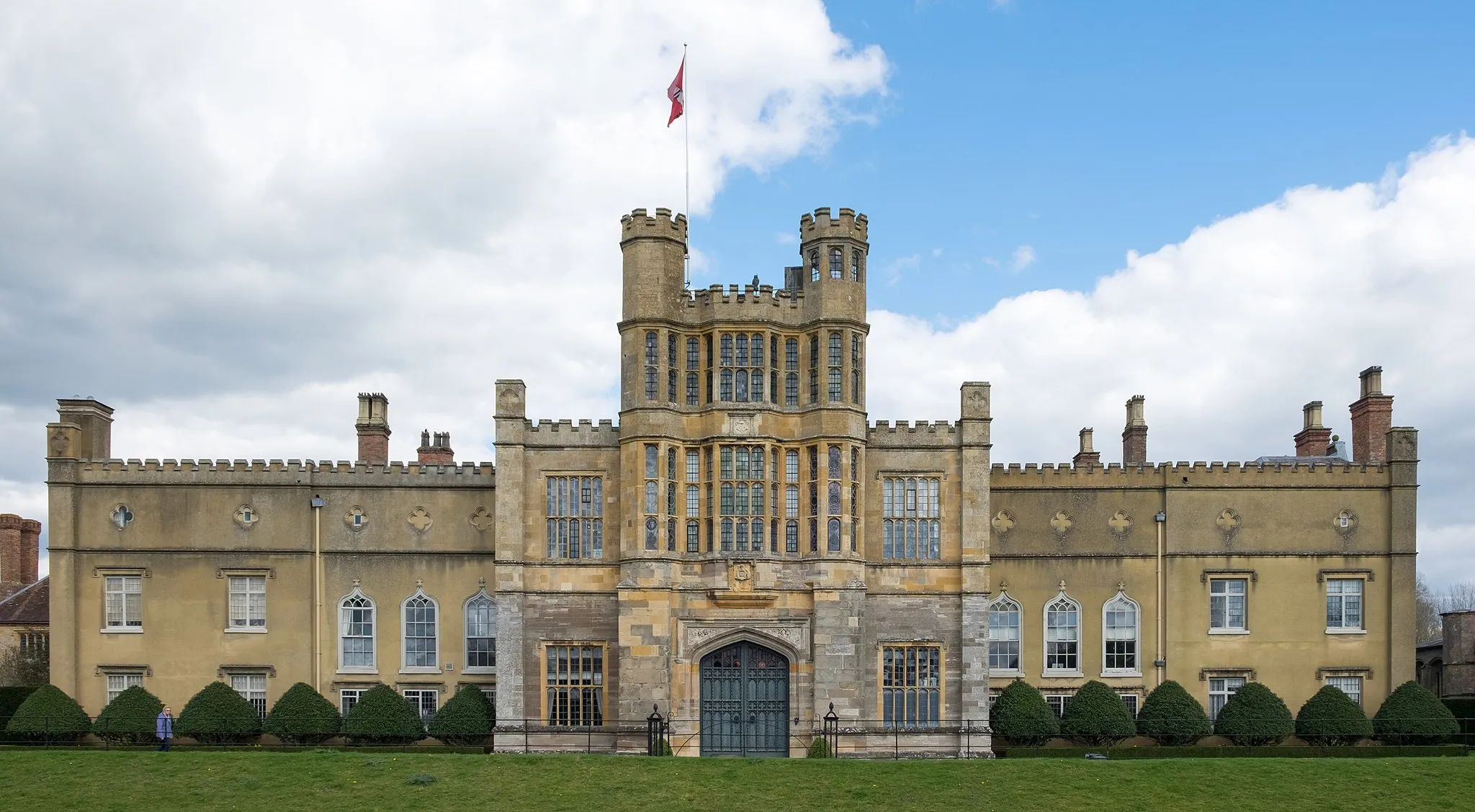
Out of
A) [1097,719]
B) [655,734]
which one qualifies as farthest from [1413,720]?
[655,734]

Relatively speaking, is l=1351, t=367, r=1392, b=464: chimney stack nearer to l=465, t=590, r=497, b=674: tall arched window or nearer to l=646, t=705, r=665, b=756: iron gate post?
l=646, t=705, r=665, b=756: iron gate post

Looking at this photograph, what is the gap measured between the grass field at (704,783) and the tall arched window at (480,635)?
26.0 feet

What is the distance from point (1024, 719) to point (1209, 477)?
972cm

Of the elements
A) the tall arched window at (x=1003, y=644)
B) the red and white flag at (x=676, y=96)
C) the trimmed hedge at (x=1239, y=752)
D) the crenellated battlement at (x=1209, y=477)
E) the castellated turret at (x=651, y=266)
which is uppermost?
the red and white flag at (x=676, y=96)

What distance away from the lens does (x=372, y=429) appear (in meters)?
40.3

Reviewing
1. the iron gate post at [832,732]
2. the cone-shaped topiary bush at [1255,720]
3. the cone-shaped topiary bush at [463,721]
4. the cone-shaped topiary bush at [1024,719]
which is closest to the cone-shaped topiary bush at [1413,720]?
the cone-shaped topiary bush at [1255,720]

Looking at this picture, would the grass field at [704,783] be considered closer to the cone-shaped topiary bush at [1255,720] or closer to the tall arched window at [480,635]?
the cone-shaped topiary bush at [1255,720]

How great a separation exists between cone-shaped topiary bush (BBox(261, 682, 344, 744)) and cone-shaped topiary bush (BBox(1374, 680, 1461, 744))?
3077cm

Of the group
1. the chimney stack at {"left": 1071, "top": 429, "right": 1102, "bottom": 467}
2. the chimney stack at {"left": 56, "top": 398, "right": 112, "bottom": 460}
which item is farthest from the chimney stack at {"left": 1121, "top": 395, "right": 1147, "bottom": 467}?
the chimney stack at {"left": 56, "top": 398, "right": 112, "bottom": 460}

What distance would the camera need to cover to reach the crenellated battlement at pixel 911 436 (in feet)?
115

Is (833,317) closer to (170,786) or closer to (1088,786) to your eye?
(1088,786)

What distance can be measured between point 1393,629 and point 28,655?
4429 cm

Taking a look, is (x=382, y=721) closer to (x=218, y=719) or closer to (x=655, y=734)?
(x=218, y=719)

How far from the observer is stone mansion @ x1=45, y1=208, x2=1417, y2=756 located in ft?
110
